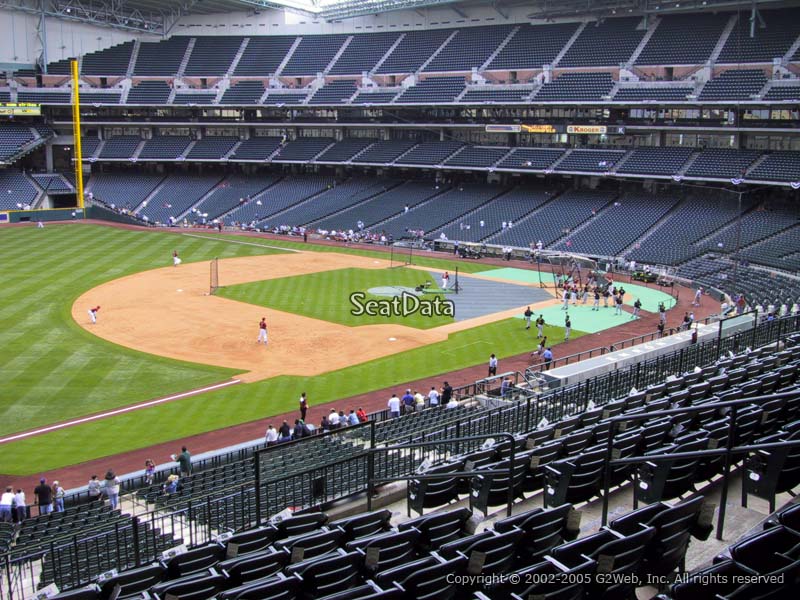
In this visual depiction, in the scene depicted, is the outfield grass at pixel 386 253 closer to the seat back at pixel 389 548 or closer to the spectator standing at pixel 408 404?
the spectator standing at pixel 408 404

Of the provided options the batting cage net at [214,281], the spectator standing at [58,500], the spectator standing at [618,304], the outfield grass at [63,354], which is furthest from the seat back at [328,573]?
the batting cage net at [214,281]

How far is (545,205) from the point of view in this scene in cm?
7050

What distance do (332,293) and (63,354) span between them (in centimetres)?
1843

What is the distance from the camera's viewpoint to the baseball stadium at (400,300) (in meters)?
9.30

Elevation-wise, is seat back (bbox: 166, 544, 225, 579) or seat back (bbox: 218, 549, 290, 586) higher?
seat back (bbox: 218, 549, 290, 586)

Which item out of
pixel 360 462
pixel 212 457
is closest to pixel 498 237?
pixel 212 457

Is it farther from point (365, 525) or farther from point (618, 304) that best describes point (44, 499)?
point (618, 304)

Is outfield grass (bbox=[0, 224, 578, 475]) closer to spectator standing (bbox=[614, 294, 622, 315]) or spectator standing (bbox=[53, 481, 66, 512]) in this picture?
spectator standing (bbox=[53, 481, 66, 512])

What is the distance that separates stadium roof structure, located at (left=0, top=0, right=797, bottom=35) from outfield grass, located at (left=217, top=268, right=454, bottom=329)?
3758 centimetres

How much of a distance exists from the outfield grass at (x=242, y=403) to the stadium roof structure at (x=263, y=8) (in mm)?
47766

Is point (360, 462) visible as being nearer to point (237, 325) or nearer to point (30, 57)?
point (237, 325)

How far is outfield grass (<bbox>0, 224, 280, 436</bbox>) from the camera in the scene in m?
A: 28.7

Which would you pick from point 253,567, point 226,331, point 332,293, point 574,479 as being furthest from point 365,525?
point 332,293

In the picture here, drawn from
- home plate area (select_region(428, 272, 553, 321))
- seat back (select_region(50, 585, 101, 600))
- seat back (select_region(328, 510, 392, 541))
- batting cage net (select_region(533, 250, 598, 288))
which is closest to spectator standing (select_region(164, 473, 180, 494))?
seat back (select_region(328, 510, 392, 541))
